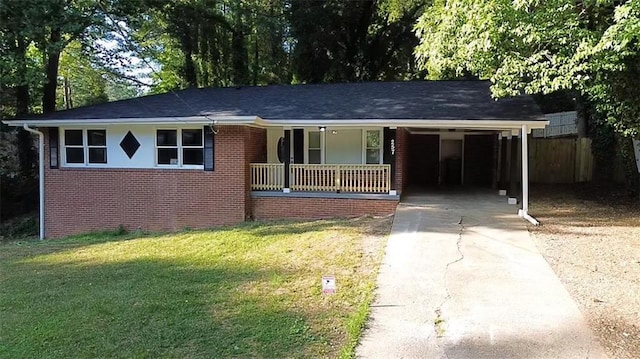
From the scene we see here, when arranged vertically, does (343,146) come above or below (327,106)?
below

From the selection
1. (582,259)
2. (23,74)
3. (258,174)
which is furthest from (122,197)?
(582,259)

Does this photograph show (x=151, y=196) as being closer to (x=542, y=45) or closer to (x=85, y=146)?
(x=85, y=146)

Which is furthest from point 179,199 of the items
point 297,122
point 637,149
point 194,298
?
point 637,149

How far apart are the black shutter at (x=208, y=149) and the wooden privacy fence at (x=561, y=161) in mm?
11489

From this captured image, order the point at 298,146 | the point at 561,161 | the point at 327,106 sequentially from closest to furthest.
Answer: the point at 327,106 → the point at 298,146 → the point at 561,161

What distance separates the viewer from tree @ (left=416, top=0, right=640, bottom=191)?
8.64 metres

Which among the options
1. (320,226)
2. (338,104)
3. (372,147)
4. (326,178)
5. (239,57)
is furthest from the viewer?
(239,57)

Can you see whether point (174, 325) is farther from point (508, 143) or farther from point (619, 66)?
point (508, 143)

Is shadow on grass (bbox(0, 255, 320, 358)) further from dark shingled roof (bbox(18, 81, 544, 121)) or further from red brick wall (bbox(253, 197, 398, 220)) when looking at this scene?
dark shingled roof (bbox(18, 81, 544, 121))

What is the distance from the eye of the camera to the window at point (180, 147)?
40.1 ft

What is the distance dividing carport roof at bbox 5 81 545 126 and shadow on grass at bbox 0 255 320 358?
556 cm

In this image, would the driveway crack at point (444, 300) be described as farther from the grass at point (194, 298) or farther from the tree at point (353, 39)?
the tree at point (353, 39)

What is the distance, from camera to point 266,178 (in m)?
12.5

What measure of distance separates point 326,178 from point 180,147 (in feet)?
12.6
